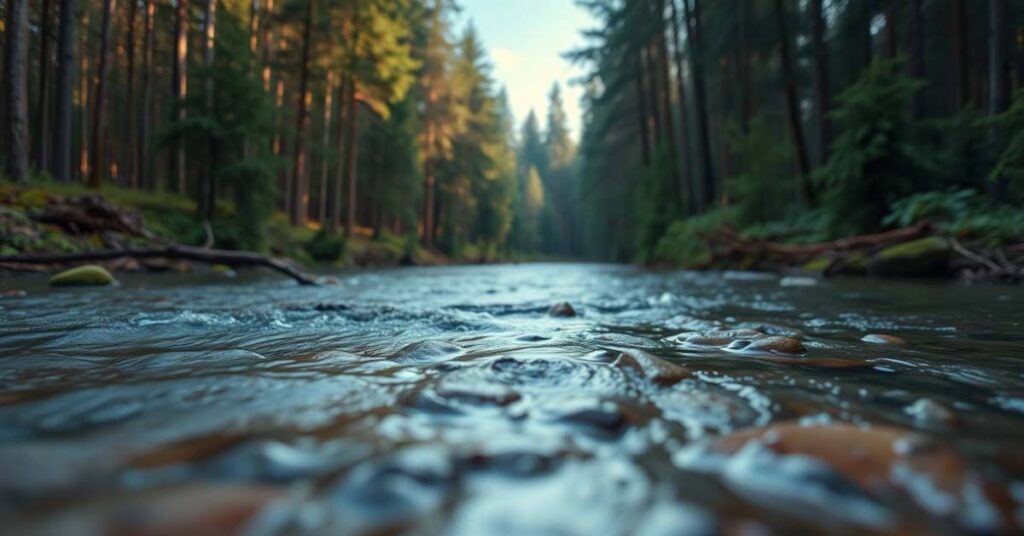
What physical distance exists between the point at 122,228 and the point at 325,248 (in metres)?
6.65

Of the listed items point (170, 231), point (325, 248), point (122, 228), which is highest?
point (170, 231)

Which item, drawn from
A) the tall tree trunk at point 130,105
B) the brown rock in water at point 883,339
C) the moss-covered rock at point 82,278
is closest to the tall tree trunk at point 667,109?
the brown rock in water at point 883,339

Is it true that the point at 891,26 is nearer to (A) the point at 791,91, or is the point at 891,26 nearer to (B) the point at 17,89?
(A) the point at 791,91

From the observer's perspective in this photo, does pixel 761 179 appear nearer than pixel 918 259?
No

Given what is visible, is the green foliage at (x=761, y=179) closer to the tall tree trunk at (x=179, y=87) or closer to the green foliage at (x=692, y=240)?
the green foliage at (x=692, y=240)

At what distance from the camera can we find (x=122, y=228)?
9.15 m

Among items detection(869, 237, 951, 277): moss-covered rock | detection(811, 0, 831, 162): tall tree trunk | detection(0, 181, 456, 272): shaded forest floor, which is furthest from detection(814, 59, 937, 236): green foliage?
detection(0, 181, 456, 272): shaded forest floor

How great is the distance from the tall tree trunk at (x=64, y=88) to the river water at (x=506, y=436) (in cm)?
1278

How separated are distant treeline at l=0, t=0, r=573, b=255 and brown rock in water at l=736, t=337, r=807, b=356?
10925mm

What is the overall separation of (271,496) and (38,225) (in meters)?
10.5

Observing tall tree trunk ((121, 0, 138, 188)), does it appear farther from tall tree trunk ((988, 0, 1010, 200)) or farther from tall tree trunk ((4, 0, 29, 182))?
tall tree trunk ((988, 0, 1010, 200))

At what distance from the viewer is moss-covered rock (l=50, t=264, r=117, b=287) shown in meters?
5.32

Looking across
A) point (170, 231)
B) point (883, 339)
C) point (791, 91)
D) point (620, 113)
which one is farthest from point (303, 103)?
point (883, 339)

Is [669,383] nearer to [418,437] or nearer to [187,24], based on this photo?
[418,437]
